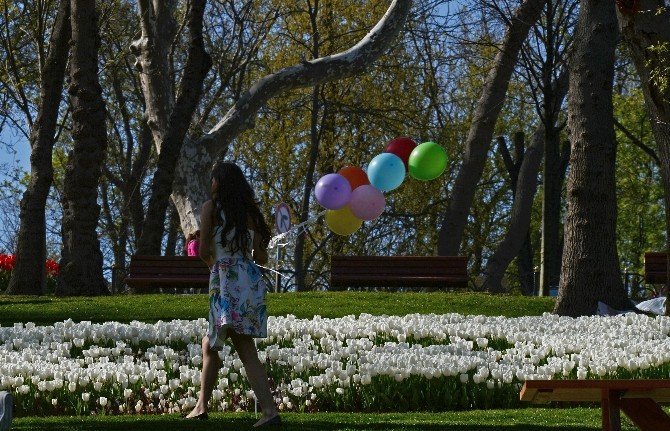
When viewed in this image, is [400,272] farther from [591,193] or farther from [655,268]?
[591,193]

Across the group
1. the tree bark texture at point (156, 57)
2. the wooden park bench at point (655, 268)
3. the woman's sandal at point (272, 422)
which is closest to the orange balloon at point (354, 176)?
the tree bark texture at point (156, 57)

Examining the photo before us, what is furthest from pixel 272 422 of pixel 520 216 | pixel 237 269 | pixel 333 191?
pixel 520 216

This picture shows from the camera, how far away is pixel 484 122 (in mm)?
24734

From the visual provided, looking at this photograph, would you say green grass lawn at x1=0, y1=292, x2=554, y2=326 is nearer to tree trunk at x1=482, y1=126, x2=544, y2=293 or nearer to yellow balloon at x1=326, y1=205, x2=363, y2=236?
yellow balloon at x1=326, y1=205, x2=363, y2=236

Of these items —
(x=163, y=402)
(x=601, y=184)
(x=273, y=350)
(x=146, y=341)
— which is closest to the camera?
(x=163, y=402)

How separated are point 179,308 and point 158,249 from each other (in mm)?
7339

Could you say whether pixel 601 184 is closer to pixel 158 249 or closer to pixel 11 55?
pixel 158 249

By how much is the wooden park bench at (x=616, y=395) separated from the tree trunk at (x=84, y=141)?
579 inches

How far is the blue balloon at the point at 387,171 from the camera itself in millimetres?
18562

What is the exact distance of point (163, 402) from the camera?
932 centimetres

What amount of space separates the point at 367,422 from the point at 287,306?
9038 mm

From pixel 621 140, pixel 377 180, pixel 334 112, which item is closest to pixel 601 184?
pixel 377 180

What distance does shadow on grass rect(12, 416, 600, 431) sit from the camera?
7.66 meters

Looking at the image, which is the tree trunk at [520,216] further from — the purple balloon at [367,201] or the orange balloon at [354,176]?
the purple balloon at [367,201]
